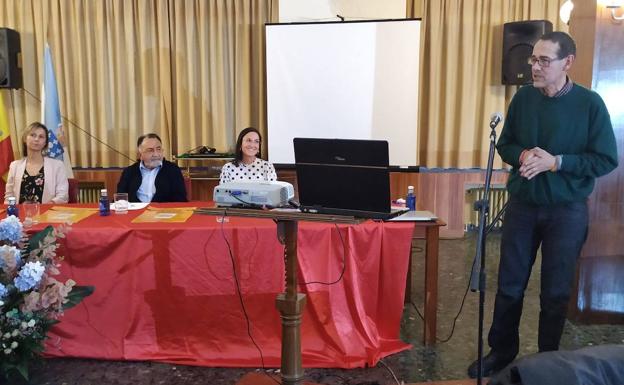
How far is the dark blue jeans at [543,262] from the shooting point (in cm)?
211

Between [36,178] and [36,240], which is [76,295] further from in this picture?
[36,178]

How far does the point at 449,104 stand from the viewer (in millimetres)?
4863

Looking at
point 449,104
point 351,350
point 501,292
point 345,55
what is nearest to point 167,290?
point 351,350

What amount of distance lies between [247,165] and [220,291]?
117cm

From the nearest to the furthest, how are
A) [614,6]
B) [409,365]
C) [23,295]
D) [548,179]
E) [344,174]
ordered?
[344,174], [23,295], [548,179], [409,365], [614,6]

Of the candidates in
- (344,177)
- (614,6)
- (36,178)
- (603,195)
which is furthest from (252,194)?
(36,178)

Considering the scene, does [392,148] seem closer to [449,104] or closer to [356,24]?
[449,104]

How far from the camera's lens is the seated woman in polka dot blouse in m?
3.40

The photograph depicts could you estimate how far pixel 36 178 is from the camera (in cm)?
352

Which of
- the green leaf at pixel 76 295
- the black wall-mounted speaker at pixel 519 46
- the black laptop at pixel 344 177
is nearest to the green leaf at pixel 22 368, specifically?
the green leaf at pixel 76 295

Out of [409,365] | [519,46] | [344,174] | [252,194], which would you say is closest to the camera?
[344,174]

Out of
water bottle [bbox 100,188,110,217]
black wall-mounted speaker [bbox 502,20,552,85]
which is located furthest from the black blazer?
black wall-mounted speaker [bbox 502,20,552,85]

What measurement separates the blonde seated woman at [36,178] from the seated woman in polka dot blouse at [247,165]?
3.72 feet

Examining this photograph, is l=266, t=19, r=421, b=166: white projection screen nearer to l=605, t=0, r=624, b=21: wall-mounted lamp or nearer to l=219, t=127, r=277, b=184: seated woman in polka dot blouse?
l=219, t=127, r=277, b=184: seated woman in polka dot blouse
